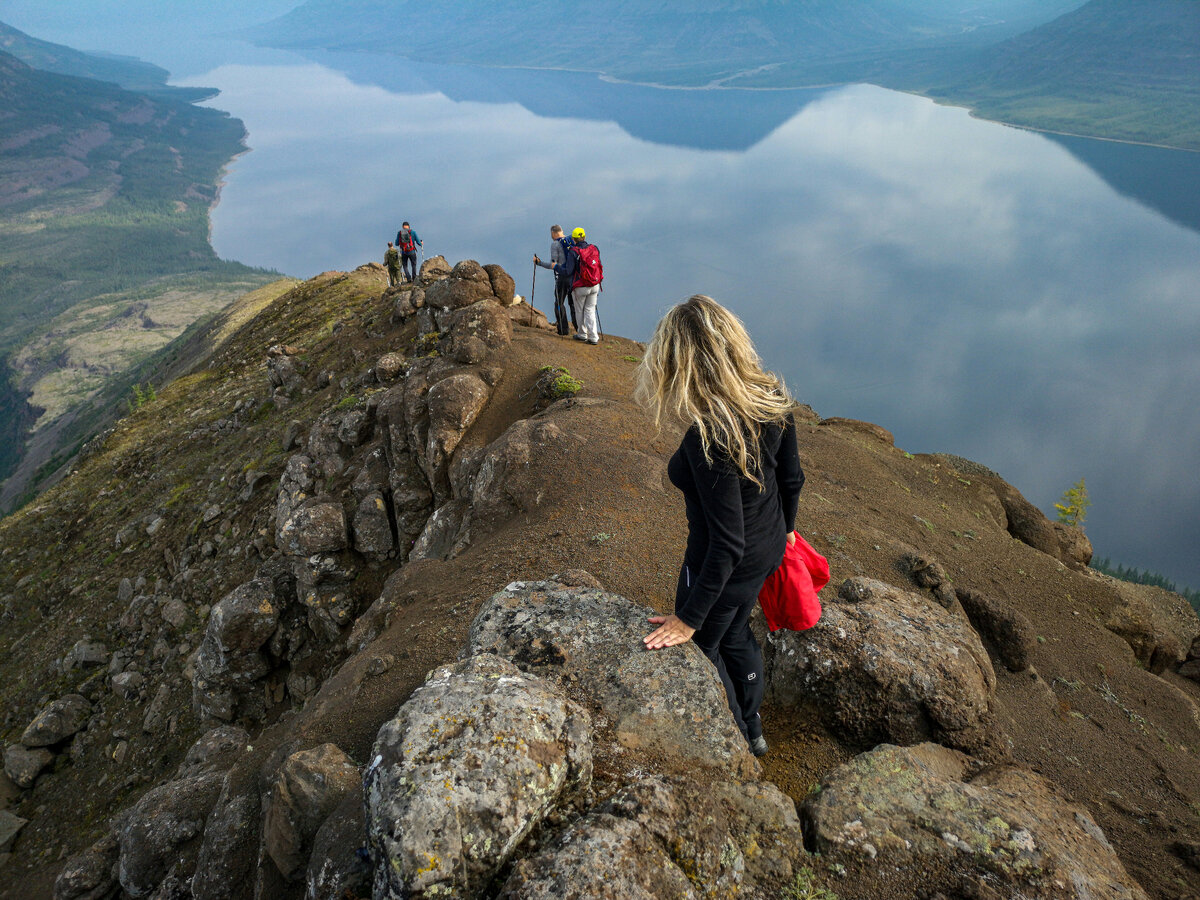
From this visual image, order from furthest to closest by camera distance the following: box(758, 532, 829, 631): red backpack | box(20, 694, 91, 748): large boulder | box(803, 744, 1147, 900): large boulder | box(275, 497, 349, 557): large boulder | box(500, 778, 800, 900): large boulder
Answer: box(20, 694, 91, 748): large boulder < box(275, 497, 349, 557): large boulder < box(758, 532, 829, 631): red backpack < box(803, 744, 1147, 900): large boulder < box(500, 778, 800, 900): large boulder

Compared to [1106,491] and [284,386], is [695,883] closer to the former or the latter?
[284,386]

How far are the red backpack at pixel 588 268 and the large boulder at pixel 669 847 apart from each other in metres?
15.6

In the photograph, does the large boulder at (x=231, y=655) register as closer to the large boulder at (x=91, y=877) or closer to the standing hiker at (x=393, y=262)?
the large boulder at (x=91, y=877)

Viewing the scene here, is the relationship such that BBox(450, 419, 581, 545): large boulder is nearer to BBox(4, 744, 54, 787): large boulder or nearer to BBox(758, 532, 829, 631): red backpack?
BBox(758, 532, 829, 631): red backpack

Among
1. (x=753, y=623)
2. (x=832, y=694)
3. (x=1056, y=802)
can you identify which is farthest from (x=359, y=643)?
(x=1056, y=802)

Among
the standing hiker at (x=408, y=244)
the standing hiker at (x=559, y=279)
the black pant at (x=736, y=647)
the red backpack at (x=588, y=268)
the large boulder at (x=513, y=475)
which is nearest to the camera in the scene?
the black pant at (x=736, y=647)

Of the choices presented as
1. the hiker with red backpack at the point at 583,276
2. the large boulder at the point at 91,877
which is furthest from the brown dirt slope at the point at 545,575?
the large boulder at the point at 91,877

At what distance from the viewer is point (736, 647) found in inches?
226

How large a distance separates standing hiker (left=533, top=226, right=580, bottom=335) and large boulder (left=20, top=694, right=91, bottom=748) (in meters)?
16.2

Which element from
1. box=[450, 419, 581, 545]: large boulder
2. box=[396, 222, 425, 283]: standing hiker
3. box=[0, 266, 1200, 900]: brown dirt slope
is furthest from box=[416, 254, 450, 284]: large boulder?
box=[450, 419, 581, 545]: large boulder

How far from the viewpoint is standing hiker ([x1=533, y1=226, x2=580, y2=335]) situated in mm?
18531

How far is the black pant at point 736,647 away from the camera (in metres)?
5.18

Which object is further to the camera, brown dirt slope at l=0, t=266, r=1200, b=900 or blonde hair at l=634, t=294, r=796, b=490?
brown dirt slope at l=0, t=266, r=1200, b=900

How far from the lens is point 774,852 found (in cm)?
→ 438
